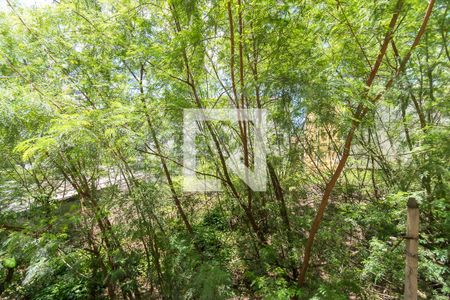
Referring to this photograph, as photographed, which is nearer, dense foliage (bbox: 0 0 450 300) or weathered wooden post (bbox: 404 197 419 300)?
weathered wooden post (bbox: 404 197 419 300)

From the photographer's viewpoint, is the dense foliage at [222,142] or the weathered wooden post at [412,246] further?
the dense foliage at [222,142]

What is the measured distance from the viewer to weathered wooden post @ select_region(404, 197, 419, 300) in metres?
1.29

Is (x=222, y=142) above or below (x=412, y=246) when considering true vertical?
above

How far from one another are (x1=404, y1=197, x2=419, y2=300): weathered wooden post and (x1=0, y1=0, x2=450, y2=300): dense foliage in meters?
0.45

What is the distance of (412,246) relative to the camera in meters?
1.32

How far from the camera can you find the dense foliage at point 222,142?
5.94ft

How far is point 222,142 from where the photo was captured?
9.00ft

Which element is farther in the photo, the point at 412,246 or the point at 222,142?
the point at 222,142

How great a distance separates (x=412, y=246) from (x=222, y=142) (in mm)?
1835

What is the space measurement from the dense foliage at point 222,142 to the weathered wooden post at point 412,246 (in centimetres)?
45

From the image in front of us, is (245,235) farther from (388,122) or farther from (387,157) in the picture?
(388,122)

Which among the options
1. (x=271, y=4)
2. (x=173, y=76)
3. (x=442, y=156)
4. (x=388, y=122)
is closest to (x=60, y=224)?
(x=173, y=76)

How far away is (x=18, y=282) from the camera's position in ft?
10.3

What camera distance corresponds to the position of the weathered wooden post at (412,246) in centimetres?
129
